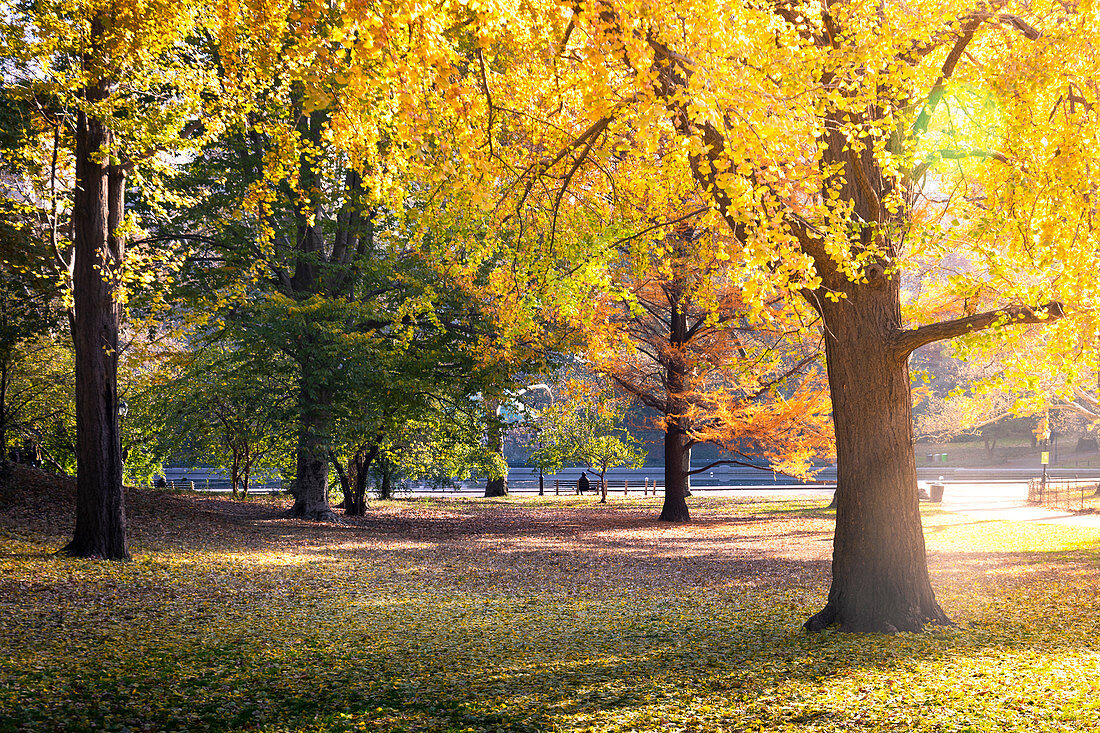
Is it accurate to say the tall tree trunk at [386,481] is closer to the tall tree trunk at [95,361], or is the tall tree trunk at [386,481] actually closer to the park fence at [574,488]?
the park fence at [574,488]

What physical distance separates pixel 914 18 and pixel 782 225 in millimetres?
2485

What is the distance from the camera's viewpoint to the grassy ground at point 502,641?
543 centimetres

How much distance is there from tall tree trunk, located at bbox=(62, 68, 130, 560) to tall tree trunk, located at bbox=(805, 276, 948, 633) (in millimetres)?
9852

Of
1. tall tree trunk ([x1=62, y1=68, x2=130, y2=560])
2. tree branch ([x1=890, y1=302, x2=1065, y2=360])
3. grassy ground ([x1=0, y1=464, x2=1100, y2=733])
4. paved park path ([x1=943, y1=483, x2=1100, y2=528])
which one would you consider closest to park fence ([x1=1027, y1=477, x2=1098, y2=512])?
paved park path ([x1=943, y1=483, x2=1100, y2=528])

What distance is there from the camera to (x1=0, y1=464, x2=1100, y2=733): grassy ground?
5.43m

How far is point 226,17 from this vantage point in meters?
8.72

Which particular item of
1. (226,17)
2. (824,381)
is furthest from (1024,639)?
(824,381)

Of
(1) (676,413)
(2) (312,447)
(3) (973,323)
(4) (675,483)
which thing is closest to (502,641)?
(3) (973,323)

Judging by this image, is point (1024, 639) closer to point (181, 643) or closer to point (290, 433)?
point (181, 643)

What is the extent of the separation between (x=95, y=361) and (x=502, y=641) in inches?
294

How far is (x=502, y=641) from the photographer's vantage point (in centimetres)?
806

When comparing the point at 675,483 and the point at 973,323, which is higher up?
the point at 973,323

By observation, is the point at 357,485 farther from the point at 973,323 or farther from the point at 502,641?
the point at 973,323

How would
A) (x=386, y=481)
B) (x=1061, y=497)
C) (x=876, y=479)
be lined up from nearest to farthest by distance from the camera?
(x=876, y=479)
(x=1061, y=497)
(x=386, y=481)
